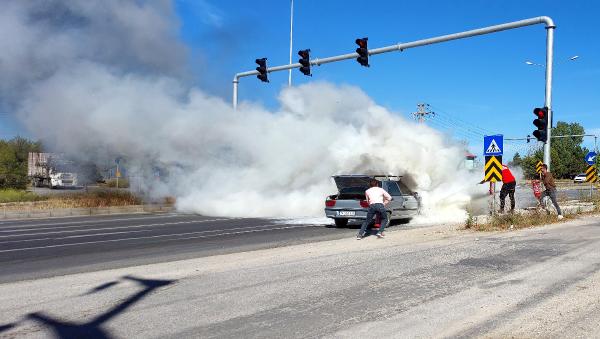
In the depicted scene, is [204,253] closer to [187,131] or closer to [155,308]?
[155,308]

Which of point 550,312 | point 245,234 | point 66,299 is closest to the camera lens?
point 550,312

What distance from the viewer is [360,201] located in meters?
16.4

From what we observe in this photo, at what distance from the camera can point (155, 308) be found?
6.19m

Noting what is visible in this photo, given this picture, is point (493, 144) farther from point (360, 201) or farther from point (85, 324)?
point (85, 324)

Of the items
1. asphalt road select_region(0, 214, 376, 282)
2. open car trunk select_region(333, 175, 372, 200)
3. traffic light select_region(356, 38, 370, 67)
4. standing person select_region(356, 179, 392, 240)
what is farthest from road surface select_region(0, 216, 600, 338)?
traffic light select_region(356, 38, 370, 67)

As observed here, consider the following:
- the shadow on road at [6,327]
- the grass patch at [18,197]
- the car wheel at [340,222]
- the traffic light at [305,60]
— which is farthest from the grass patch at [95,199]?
the shadow on road at [6,327]

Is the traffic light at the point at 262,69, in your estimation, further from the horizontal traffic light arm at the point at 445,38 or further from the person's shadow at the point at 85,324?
A: the person's shadow at the point at 85,324

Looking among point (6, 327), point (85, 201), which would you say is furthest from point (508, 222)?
point (85, 201)

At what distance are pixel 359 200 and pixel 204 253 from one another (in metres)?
6.55

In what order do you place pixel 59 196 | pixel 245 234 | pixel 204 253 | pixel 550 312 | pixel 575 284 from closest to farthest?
pixel 550 312 → pixel 575 284 → pixel 204 253 → pixel 245 234 → pixel 59 196

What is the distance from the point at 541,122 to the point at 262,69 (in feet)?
35.4

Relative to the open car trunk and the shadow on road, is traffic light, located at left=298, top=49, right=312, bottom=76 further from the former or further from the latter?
the shadow on road

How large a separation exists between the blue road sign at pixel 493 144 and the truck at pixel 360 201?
2.98m

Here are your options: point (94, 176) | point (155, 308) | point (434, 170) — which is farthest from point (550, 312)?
point (94, 176)
